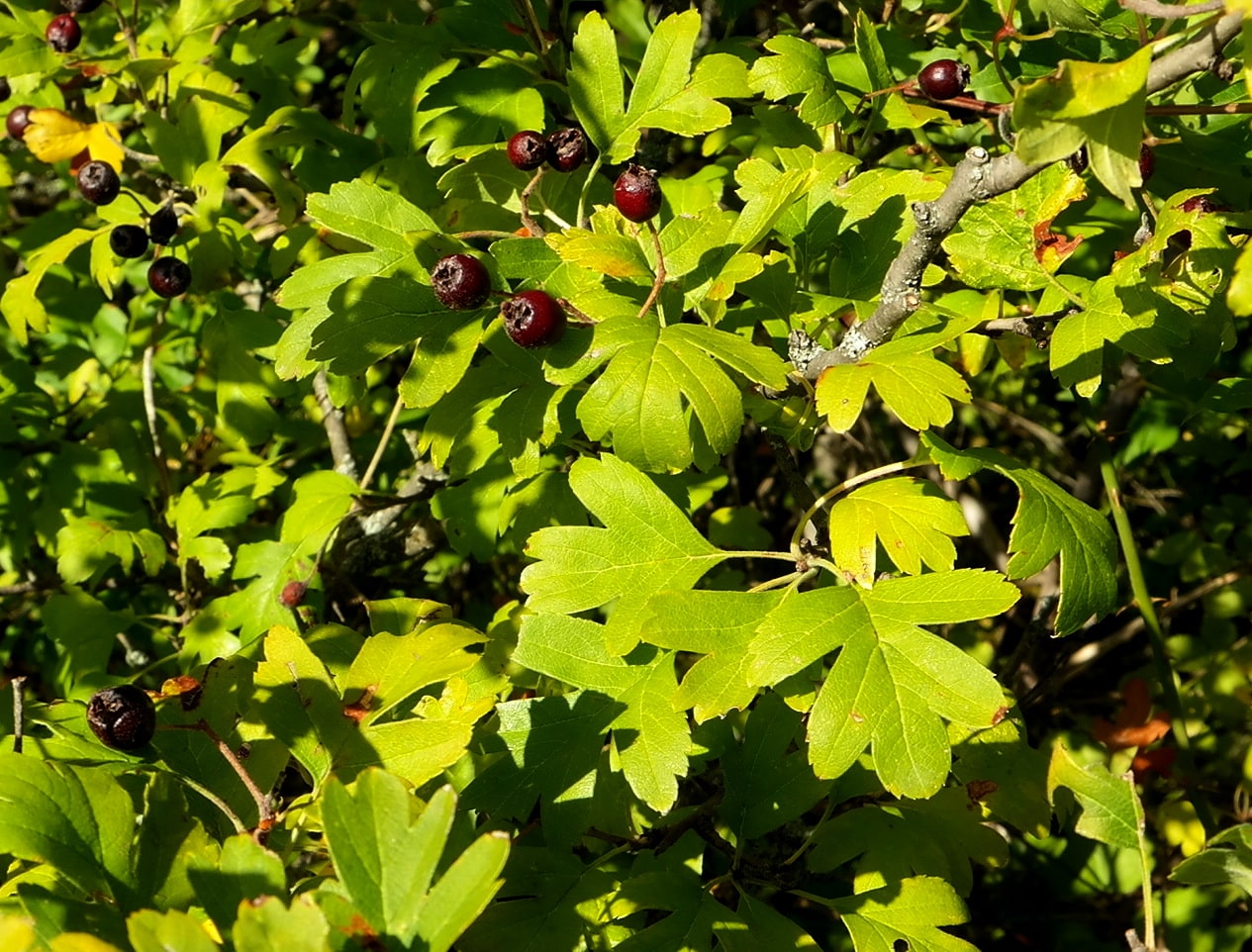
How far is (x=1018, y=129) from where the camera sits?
1.03 meters

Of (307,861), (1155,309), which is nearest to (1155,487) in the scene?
(1155,309)

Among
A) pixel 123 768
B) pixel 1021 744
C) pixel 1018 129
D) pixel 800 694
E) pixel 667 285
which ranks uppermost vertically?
pixel 1018 129

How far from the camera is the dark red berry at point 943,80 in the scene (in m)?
1.95

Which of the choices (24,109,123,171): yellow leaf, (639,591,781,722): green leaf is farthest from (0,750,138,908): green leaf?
(24,109,123,171): yellow leaf

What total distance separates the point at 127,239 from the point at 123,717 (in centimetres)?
135

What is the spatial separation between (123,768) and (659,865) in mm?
839

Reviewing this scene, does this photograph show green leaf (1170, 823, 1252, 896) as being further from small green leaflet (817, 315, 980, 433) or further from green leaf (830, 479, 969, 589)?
small green leaflet (817, 315, 980, 433)

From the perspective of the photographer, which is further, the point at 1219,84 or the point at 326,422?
the point at 326,422

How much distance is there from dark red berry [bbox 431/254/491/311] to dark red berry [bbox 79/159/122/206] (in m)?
1.24

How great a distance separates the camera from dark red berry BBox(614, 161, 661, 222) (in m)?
1.78

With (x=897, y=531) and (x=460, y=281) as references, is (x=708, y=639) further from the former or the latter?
(x=460, y=281)

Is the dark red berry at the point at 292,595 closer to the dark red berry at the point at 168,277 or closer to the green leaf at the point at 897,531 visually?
the dark red berry at the point at 168,277

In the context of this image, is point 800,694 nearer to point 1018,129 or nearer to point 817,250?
point 817,250

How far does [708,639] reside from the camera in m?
1.61
